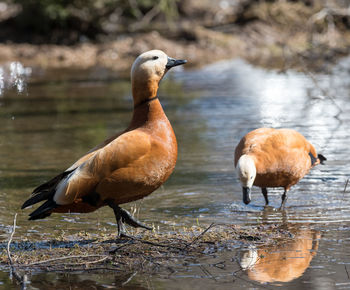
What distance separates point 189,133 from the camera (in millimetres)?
11938

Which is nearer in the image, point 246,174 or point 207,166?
point 246,174

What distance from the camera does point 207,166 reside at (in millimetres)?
9438

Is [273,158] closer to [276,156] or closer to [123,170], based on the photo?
[276,156]

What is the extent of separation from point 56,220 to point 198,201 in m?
1.68

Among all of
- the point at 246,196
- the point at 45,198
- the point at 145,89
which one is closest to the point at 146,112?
the point at 145,89

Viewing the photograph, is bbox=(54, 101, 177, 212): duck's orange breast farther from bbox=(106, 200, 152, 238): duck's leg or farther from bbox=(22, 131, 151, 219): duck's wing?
bbox=(106, 200, 152, 238): duck's leg

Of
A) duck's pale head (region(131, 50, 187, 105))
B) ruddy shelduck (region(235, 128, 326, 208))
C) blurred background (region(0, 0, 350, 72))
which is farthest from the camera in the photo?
blurred background (region(0, 0, 350, 72))

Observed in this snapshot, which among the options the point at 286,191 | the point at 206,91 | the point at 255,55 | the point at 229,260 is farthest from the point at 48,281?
the point at 255,55

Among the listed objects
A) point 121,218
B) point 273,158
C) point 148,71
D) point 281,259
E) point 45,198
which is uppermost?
point 148,71

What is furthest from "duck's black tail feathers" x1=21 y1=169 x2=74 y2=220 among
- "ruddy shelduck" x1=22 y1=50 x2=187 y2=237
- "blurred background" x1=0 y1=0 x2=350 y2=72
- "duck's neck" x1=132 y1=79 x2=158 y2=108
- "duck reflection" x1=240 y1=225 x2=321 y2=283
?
"blurred background" x1=0 y1=0 x2=350 y2=72

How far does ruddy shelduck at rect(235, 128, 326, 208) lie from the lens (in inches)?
287

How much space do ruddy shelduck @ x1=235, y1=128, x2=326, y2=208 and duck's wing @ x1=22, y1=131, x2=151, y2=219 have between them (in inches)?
64.4

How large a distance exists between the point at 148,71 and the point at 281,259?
200cm

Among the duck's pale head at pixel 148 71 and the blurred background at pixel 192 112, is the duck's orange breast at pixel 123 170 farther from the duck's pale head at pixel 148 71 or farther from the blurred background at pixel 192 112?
the blurred background at pixel 192 112
